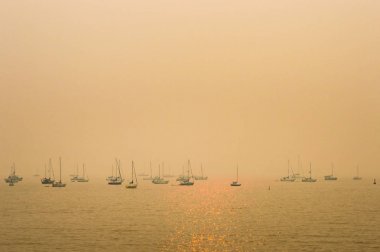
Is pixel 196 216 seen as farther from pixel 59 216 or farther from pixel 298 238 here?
pixel 298 238

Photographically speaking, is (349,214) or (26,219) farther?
(349,214)

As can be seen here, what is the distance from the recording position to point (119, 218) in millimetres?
120062

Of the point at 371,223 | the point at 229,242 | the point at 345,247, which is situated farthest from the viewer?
the point at 371,223

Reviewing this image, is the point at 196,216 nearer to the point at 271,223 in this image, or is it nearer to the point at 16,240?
the point at 271,223

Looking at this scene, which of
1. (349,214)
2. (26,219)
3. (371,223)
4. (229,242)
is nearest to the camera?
(229,242)

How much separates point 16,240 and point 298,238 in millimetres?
43449

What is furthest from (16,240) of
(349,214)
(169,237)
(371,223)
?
(349,214)

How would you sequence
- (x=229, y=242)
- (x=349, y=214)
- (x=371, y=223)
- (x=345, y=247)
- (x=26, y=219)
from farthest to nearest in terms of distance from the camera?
1. (x=349, y=214)
2. (x=26, y=219)
3. (x=371, y=223)
4. (x=229, y=242)
5. (x=345, y=247)

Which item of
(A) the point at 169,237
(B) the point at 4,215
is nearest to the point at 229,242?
(A) the point at 169,237

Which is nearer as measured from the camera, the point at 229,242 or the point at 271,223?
the point at 229,242

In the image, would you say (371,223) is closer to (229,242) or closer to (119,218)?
(229,242)

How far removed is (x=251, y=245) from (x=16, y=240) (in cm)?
3574

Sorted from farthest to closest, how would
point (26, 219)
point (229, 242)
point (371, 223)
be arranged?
point (26, 219), point (371, 223), point (229, 242)

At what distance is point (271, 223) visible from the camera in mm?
108438
